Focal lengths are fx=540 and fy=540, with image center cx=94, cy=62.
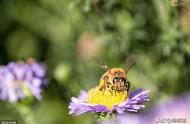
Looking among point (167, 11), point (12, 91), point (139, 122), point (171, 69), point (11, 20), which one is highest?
point (11, 20)

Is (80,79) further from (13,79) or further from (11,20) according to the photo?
(11,20)

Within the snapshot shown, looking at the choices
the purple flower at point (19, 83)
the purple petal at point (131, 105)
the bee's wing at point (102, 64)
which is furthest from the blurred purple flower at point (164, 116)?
the purple flower at point (19, 83)

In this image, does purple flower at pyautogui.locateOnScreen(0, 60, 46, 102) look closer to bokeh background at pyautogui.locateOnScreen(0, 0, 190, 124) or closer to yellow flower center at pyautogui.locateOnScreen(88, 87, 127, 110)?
bokeh background at pyautogui.locateOnScreen(0, 0, 190, 124)

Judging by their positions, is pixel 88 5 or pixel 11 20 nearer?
pixel 88 5

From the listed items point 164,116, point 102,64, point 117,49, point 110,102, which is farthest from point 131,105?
point 117,49

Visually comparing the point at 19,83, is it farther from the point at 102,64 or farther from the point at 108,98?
the point at 108,98

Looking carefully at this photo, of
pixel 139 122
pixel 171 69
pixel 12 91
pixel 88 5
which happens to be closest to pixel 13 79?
pixel 12 91

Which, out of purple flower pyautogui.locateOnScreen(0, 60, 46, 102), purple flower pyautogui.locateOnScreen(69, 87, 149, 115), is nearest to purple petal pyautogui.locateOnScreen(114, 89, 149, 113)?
purple flower pyautogui.locateOnScreen(69, 87, 149, 115)
